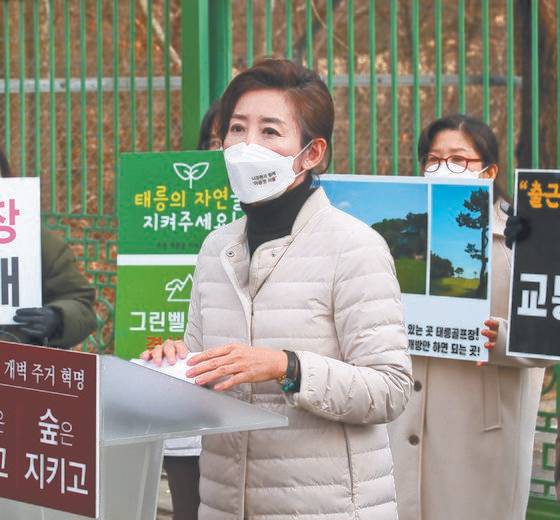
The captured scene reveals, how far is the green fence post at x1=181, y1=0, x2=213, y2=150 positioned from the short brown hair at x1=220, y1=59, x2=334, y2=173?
11.6ft

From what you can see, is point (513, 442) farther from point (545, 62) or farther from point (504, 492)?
point (545, 62)

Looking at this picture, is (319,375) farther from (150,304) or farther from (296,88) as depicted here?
(150,304)

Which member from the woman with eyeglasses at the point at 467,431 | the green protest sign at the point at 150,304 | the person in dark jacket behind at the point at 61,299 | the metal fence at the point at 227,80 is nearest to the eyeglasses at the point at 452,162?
the woman with eyeglasses at the point at 467,431

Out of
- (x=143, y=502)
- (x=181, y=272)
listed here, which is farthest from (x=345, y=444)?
(x=181, y=272)

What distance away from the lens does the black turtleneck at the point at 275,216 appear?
2.96 m

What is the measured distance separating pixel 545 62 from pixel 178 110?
9.51 ft

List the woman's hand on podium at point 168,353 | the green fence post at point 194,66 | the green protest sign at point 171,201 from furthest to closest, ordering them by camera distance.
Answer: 1. the green fence post at point 194,66
2. the green protest sign at point 171,201
3. the woman's hand on podium at point 168,353

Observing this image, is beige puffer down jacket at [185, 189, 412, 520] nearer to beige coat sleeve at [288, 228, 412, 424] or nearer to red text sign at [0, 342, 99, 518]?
beige coat sleeve at [288, 228, 412, 424]

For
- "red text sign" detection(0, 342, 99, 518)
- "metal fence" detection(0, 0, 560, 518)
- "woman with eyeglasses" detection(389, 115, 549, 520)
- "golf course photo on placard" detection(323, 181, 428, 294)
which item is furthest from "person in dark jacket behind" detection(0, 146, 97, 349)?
"red text sign" detection(0, 342, 99, 518)

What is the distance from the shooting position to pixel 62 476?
7.61 ft

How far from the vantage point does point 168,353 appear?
2877 mm

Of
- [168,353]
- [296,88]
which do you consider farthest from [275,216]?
[168,353]

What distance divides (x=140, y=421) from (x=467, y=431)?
2158 mm

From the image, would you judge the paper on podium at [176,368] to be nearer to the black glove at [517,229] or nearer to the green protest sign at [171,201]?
the black glove at [517,229]
